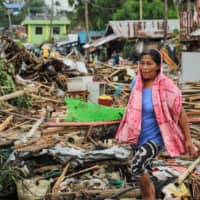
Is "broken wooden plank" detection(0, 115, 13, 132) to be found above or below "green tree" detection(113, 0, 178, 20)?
below

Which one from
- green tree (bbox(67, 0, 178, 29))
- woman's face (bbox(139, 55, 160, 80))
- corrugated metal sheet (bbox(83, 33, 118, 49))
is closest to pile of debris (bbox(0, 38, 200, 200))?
woman's face (bbox(139, 55, 160, 80))

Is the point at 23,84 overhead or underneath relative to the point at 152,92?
underneath

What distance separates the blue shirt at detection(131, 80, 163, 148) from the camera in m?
4.75

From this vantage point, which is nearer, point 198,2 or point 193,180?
point 193,180

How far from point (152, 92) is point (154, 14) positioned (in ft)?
143

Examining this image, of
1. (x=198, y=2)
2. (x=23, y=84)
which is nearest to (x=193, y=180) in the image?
(x=23, y=84)

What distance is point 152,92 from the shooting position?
4.72 m

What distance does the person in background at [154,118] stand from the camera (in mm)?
4703

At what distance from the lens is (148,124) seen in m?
4.77

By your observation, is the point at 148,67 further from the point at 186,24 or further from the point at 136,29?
the point at 136,29

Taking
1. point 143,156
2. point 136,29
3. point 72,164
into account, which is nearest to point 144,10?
point 136,29

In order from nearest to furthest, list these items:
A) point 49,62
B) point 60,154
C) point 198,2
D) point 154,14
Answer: point 60,154, point 49,62, point 198,2, point 154,14

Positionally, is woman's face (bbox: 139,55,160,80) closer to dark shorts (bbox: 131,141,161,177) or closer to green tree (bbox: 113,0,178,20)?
dark shorts (bbox: 131,141,161,177)

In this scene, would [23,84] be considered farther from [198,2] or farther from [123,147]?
[123,147]
